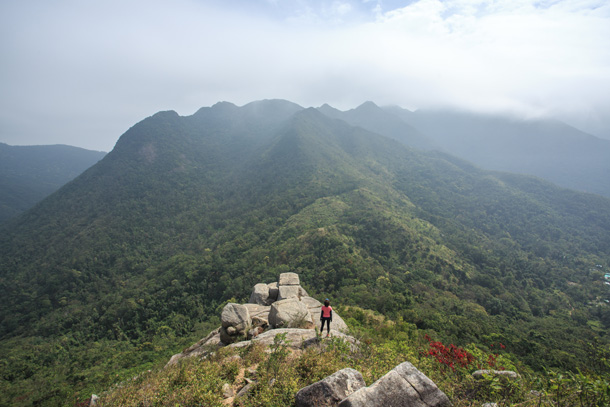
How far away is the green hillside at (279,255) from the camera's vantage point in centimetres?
2912

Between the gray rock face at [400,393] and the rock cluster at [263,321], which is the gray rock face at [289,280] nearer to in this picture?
the rock cluster at [263,321]

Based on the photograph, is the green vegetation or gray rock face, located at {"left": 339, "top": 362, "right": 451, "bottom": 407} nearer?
gray rock face, located at {"left": 339, "top": 362, "right": 451, "bottom": 407}

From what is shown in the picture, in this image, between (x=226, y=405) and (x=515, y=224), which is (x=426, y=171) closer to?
(x=515, y=224)

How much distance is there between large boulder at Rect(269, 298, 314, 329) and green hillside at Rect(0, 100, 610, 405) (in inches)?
468

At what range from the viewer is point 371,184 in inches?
3460

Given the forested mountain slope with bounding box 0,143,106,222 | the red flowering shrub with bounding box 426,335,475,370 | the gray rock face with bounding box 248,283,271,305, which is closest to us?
the red flowering shrub with bounding box 426,335,475,370

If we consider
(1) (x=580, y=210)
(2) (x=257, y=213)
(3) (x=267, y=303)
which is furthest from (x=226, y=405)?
(1) (x=580, y=210)

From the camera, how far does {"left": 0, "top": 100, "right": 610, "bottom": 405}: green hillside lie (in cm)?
2912

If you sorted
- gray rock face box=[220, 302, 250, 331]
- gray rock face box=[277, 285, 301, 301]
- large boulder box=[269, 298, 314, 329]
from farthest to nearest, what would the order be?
gray rock face box=[277, 285, 301, 301]
gray rock face box=[220, 302, 250, 331]
large boulder box=[269, 298, 314, 329]

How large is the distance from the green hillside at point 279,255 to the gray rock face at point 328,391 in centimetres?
1690

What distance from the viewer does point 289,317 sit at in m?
12.3

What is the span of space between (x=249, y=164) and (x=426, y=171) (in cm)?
8823

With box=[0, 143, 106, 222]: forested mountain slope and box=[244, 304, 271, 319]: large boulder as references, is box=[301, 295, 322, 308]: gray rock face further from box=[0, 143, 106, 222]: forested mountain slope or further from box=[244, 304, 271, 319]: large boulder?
box=[0, 143, 106, 222]: forested mountain slope

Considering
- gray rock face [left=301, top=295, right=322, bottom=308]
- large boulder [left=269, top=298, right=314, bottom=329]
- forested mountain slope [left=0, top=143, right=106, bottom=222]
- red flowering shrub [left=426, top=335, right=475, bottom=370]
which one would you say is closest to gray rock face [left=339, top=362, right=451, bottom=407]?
red flowering shrub [left=426, top=335, right=475, bottom=370]
